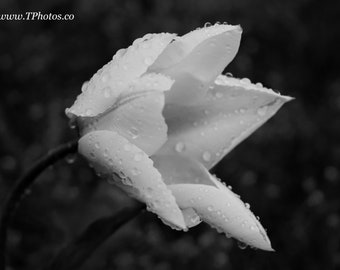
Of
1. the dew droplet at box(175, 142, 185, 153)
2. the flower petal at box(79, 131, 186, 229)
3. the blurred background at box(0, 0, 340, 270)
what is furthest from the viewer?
the blurred background at box(0, 0, 340, 270)

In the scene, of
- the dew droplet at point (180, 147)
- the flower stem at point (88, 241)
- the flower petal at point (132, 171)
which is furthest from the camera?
the flower stem at point (88, 241)

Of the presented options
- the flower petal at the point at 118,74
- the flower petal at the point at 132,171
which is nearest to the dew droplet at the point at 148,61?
the flower petal at the point at 118,74

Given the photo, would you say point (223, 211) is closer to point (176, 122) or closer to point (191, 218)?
point (191, 218)

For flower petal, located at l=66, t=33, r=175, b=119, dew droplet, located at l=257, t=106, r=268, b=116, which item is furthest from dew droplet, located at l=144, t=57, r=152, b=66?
dew droplet, located at l=257, t=106, r=268, b=116

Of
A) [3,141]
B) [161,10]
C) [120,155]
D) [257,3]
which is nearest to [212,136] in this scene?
[120,155]

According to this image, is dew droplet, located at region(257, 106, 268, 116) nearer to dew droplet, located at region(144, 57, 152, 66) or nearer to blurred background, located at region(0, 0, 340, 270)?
dew droplet, located at region(144, 57, 152, 66)

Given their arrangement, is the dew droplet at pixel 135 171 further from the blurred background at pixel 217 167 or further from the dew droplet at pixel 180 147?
the blurred background at pixel 217 167

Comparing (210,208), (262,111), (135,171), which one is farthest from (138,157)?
(262,111)

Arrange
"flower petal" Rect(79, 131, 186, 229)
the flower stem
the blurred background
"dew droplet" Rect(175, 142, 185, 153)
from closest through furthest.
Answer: "flower petal" Rect(79, 131, 186, 229) < "dew droplet" Rect(175, 142, 185, 153) < the flower stem < the blurred background
